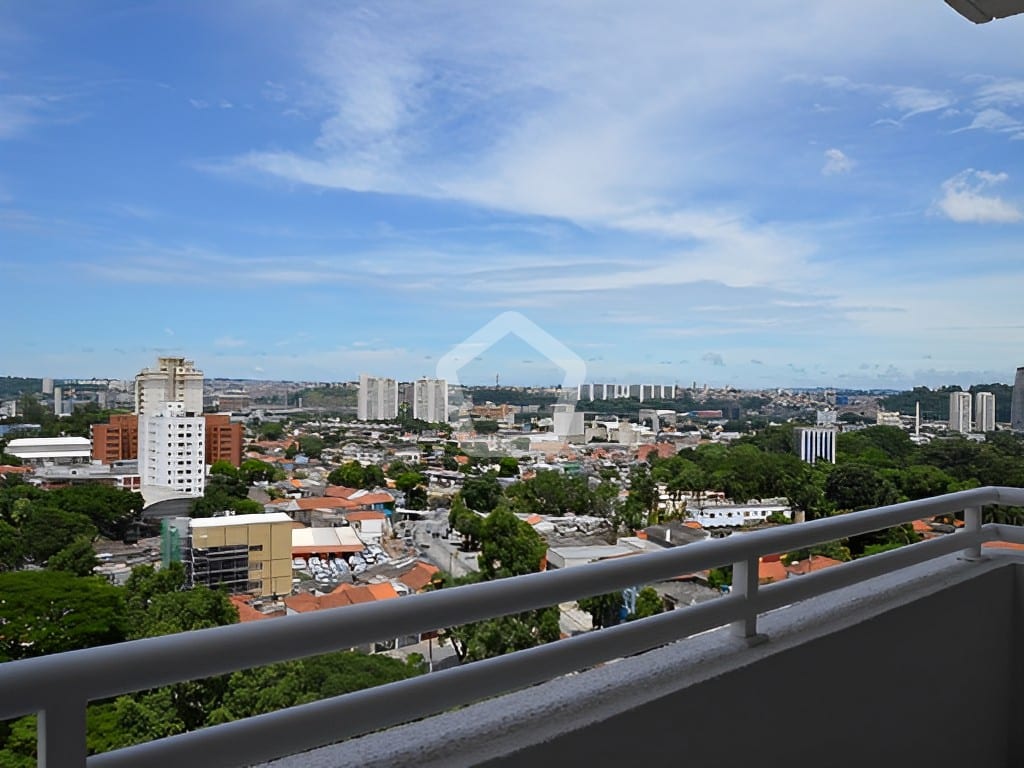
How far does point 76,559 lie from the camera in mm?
2865

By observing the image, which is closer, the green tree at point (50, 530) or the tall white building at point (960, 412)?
the green tree at point (50, 530)

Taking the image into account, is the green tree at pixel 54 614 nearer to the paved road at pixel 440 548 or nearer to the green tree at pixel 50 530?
the green tree at pixel 50 530

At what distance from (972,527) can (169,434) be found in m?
3.46

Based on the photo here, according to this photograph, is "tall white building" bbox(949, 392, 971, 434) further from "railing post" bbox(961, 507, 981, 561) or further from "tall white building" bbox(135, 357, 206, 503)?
"tall white building" bbox(135, 357, 206, 503)

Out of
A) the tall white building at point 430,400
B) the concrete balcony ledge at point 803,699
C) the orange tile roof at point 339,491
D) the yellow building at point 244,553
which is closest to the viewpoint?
the concrete balcony ledge at point 803,699

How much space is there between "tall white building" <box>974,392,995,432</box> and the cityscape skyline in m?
0.30

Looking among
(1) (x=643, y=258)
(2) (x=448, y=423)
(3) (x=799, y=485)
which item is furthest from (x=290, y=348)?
(1) (x=643, y=258)

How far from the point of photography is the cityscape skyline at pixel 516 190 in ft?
16.4

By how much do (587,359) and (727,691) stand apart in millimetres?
6712

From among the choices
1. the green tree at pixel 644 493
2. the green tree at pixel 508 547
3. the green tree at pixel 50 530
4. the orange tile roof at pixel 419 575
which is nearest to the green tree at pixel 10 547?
the green tree at pixel 50 530

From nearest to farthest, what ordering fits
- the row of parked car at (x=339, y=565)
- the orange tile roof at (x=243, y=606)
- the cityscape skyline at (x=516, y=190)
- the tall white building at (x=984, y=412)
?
the orange tile roof at (x=243, y=606), the row of parked car at (x=339, y=565), the cityscape skyline at (x=516, y=190), the tall white building at (x=984, y=412)

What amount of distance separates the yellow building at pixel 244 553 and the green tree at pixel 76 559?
354 mm

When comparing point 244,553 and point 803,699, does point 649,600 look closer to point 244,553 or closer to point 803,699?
point 803,699

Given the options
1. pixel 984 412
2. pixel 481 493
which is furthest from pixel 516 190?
pixel 984 412
